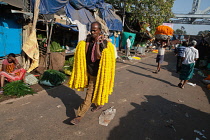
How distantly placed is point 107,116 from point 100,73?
1.09 m

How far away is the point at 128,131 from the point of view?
9.51 ft

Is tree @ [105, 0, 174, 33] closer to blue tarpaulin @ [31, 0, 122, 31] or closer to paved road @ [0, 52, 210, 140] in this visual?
blue tarpaulin @ [31, 0, 122, 31]

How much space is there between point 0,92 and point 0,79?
1.52ft

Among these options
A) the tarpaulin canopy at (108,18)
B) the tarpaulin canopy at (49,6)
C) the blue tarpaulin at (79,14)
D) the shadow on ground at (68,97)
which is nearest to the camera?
the shadow on ground at (68,97)

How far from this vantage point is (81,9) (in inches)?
401

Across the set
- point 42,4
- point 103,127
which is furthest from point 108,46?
point 42,4

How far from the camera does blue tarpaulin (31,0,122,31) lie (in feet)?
24.4

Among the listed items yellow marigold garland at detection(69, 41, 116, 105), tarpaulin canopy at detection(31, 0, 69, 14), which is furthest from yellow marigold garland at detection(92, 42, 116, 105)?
tarpaulin canopy at detection(31, 0, 69, 14)

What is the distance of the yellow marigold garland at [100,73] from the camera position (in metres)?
2.83

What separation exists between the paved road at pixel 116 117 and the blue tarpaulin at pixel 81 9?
4.65 metres

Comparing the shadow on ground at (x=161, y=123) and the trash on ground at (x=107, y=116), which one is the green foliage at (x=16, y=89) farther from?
the shadow on ground at (x=161, y=123)

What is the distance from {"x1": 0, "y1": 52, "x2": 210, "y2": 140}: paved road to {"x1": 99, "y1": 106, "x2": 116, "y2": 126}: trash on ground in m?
0.10

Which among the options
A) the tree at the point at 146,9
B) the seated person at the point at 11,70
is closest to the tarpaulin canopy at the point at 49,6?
the seated person at the point at 11,70

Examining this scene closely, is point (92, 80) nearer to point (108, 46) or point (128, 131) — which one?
point (108, 46)
